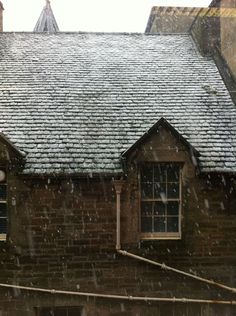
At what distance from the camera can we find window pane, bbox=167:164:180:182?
11617mm

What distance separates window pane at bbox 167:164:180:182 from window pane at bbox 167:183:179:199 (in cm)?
13

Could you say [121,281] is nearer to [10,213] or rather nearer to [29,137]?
[10,213]

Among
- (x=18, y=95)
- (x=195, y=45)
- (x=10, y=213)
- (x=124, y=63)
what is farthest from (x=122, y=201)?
(x=195, y=45)

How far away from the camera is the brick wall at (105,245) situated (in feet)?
36.3

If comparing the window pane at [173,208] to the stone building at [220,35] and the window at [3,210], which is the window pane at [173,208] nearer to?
the window at [3,210]

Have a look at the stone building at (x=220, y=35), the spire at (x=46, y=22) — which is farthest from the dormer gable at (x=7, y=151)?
the spire at (x=46, y=22)

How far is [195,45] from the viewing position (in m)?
16.9

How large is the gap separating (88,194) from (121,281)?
2.30 m

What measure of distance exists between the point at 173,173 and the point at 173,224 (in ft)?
4.28

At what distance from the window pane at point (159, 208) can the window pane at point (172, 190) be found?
0.95 feet

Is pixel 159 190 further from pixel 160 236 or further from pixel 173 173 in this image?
pixel 160 236

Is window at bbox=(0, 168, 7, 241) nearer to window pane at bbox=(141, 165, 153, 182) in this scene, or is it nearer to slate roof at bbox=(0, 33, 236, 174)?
slate roof at bbox=(0, 33, 236, 174)

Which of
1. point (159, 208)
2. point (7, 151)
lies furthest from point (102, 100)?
point (159, 208)

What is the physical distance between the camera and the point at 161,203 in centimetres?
1157
